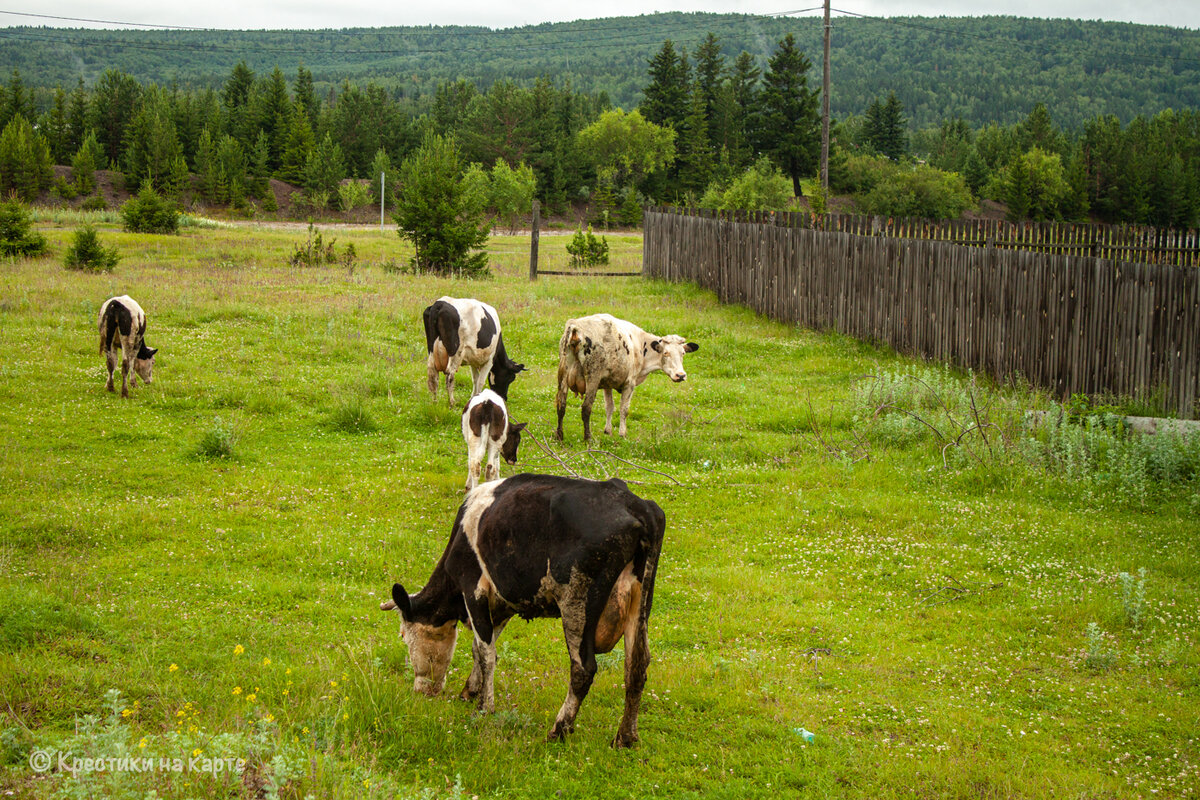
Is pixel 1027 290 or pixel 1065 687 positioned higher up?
pixel 1027 290

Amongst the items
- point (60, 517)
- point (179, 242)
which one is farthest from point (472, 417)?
point (179, 242)

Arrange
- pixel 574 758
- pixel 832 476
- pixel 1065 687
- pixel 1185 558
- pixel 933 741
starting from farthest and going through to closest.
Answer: pixel 832 476, pixel 1185 558, pixel 1065 687, pixel 933 741, pixel 574 758

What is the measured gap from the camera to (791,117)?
79.2m

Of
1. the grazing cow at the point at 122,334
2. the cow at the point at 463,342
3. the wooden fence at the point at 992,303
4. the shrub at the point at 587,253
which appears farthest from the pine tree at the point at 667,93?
the grazing cow at the point at 122,334

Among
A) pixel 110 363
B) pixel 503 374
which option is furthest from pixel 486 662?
pixel 110 363

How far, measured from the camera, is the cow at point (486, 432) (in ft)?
33.4

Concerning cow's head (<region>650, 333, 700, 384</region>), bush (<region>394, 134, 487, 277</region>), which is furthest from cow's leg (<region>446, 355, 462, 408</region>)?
bush (<region>394, 134, 487, 277</region>)

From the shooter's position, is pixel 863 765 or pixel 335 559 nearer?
pixel 863 765

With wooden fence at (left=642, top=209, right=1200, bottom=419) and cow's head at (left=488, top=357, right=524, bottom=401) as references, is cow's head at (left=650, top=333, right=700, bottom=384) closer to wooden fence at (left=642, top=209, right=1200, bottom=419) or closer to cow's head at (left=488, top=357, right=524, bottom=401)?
cow's head at (left=488, top=357, right=524, bottom=401)

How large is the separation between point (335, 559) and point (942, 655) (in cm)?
518

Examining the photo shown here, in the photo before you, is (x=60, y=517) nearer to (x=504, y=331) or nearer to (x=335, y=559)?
(x=335, y=559)

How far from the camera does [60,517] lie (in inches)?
328

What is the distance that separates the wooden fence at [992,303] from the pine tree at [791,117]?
57.9 m

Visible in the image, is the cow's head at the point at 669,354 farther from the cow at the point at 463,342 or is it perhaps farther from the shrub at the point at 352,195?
the shrub at the point at 352,195
